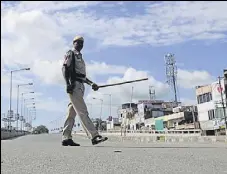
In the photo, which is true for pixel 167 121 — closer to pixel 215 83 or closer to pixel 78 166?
pixel 215 83

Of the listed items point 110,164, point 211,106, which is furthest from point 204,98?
point 110,164

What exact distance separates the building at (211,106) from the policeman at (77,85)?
52242mm

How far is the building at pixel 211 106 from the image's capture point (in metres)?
61.3

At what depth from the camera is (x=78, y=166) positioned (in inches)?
217

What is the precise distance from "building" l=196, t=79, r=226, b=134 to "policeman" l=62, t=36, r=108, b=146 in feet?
171

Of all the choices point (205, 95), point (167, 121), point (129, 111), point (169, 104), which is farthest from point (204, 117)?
point (129, 111)

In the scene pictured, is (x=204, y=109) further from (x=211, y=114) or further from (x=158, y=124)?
(x=158, y=124)

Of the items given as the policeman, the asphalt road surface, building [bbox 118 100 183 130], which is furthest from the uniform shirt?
building [bbox 118 100 183 130]

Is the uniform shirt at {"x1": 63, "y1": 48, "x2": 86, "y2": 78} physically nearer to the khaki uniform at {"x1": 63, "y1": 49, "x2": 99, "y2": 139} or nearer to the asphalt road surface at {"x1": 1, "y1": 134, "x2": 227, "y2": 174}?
the khaki uniform at {"x1": 63, "y1": 49, "x2": 99, "y2": 139}

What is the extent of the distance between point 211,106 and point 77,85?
5770cm

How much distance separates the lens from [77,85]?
30.3 ft

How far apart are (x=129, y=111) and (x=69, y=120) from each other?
129093 millimetres

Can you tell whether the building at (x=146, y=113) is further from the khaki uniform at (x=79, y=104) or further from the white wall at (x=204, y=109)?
the khaki uniform at (x=79, y=104)

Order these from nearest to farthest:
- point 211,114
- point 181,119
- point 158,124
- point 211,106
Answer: point 211,106 → point 211,114 → point 181,119 → point 158,124
